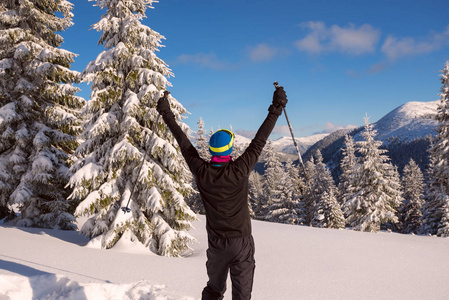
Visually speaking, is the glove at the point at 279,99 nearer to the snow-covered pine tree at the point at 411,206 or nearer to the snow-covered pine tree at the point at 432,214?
the snow-covered pine tree at the point at 432,214

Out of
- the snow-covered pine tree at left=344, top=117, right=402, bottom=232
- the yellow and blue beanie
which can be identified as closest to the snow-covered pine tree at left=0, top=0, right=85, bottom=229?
the yellow and blue beanie

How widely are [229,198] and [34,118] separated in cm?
1316

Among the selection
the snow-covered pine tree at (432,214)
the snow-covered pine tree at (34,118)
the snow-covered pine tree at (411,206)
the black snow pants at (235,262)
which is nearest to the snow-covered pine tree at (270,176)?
the snow-covered pine tree at (432,214)

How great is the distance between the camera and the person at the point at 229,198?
11.2 ft

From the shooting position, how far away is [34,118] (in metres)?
13.1

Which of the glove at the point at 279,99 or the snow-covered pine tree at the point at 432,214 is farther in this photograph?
the snow-covered pine tree at the point at 432,214

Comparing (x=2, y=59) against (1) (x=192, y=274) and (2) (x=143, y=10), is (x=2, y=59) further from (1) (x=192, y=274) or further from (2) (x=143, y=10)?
(1) (x=192, y=274)

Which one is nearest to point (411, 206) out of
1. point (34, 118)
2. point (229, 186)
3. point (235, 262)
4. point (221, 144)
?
point (34, 118)

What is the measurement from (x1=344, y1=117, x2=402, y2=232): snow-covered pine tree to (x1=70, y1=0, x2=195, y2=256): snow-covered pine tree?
19.8 m

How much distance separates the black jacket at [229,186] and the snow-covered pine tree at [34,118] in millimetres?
11015

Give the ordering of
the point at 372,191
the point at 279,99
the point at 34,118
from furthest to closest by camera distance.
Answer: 1. the point at 372,191
2. the point at 34,118
3. the point at 279,99

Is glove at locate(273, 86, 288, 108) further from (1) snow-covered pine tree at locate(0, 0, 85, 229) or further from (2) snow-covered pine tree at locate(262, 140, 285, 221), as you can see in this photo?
(2) snow-covered pine tree at locate(262, 140, 285, 221)

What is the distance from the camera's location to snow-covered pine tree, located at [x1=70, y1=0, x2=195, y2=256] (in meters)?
9.89

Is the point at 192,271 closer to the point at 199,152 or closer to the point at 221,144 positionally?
the point at 221,144
